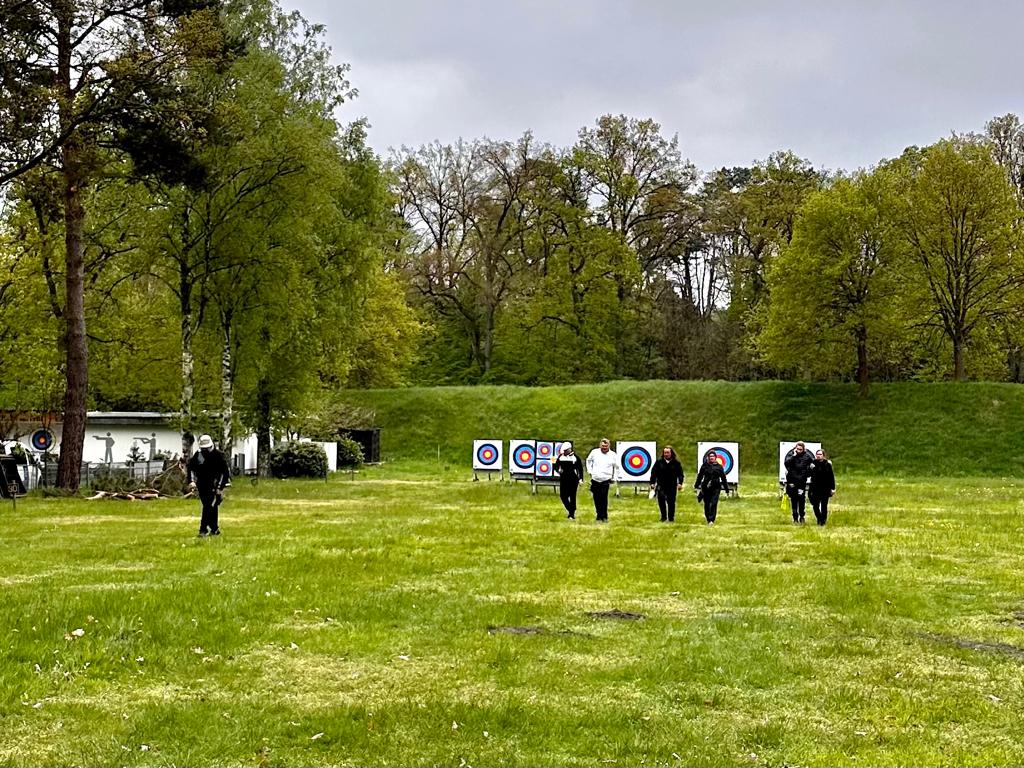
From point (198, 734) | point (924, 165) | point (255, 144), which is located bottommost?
point (198, 734)

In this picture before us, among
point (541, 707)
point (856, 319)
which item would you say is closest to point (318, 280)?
point (856, 319)

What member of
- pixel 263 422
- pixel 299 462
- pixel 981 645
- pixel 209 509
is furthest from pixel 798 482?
pixel 299 462

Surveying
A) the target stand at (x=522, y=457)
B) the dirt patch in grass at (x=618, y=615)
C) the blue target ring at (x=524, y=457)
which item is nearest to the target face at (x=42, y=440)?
the target stand at (x=522, y=457)

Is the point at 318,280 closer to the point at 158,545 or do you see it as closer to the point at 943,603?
the point at 158,545

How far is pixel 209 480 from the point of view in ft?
57.9

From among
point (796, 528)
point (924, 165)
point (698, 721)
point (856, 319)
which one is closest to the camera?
point (698, 721)

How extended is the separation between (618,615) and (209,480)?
970 centimetres

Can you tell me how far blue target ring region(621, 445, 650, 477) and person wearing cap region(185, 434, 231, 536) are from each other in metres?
15.6

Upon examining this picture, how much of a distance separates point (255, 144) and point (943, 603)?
24966 millimetres

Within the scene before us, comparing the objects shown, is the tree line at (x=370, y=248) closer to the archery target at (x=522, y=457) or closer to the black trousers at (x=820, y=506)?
the archery target at (x=522, y=457)

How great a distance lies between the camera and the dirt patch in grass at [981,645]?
864 cm

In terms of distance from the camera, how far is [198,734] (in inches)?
249

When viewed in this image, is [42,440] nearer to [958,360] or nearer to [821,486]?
[821,486]

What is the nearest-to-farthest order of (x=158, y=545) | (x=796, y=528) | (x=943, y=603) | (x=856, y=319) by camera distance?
1. (x=943, y=603)
2. (x=158, y=545)
3. (x=796, y=528)
4. (x=856, y=319)
